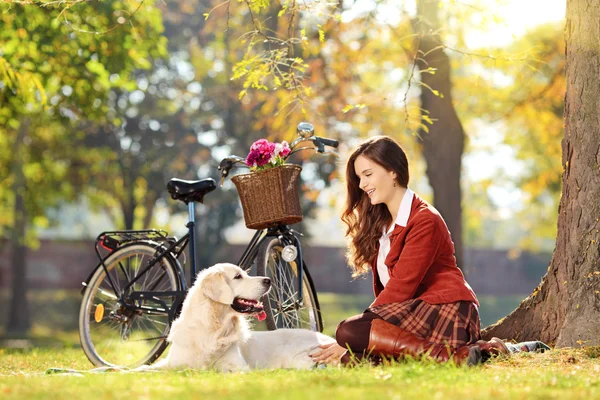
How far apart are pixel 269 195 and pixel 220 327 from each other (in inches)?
50.5

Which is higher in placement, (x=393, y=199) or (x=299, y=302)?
(x=393, y=199)

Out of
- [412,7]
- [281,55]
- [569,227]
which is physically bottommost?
[569,227]

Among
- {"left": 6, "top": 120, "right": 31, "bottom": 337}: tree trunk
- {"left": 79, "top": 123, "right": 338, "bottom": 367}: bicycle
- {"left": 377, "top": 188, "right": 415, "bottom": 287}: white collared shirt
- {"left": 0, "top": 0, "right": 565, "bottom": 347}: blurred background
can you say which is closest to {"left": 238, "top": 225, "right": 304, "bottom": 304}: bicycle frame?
{"left": 79, "top": 123, "right": 338, "bottom": 367}: bicycle

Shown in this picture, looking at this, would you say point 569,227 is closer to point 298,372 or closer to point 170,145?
point 298,372

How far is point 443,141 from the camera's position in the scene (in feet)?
41.1

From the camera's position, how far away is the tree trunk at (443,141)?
1212 centimetres

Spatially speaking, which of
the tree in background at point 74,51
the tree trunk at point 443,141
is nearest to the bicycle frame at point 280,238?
the tree in background at point 74,51

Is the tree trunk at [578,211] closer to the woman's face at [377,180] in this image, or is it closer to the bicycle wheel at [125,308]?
the woman's face at [377,180]

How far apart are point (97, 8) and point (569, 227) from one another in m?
7.83

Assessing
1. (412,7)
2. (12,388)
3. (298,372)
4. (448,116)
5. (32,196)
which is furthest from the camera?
(32,196)

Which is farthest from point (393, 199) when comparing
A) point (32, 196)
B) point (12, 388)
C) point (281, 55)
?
point (32, 196)

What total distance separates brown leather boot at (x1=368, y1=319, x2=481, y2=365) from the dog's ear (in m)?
0.97

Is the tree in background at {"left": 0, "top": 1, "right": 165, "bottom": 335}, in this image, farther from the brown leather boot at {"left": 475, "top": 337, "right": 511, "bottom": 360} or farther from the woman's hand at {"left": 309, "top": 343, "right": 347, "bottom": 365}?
the brown leather boot at {"left": 475, "top": 337, "right": 511, "bottom": 360}

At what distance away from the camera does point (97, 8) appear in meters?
11.8
